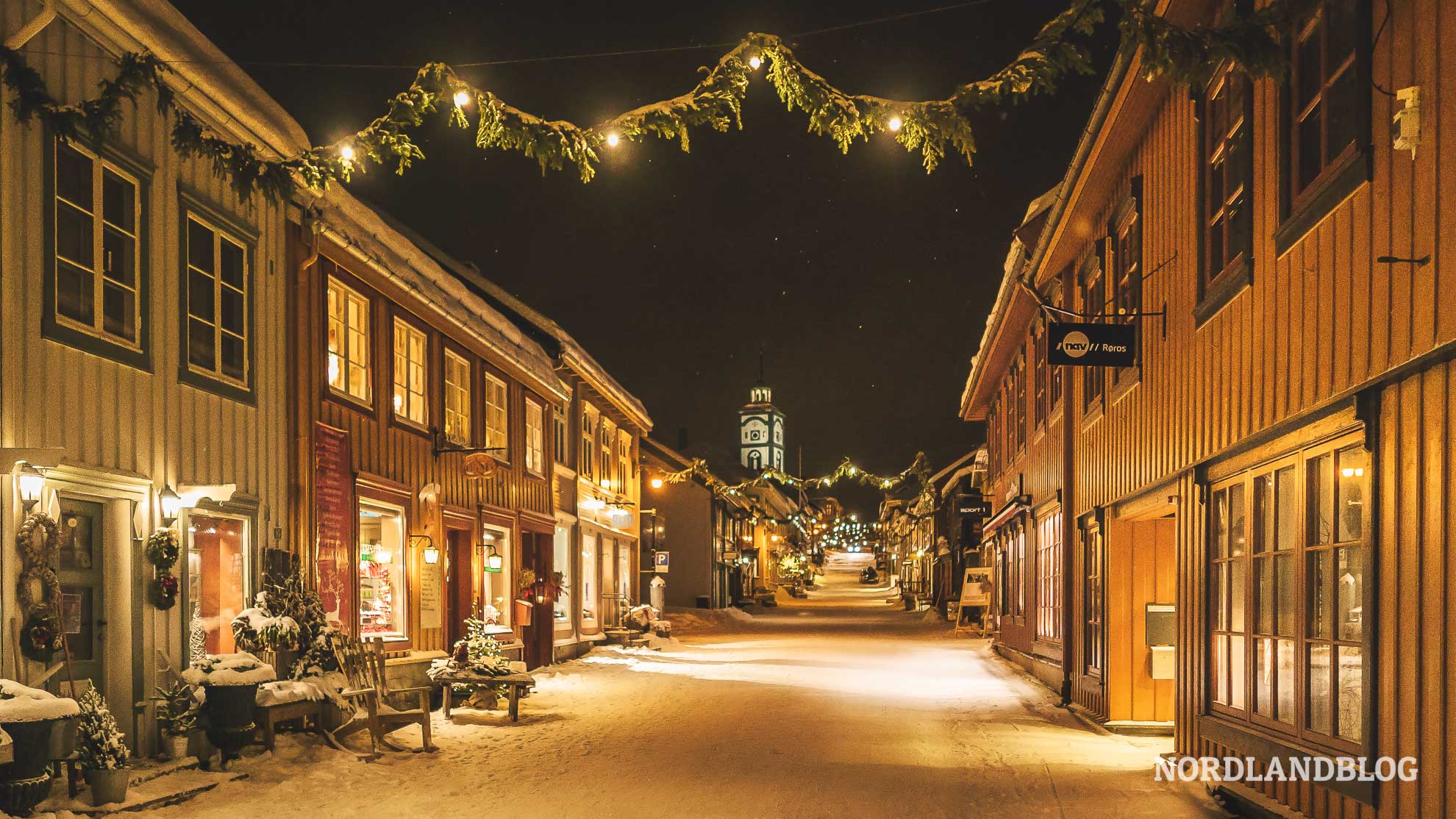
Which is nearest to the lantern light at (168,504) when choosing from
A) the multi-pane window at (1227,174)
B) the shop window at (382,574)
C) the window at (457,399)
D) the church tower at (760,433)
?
the shop window at (382,574)

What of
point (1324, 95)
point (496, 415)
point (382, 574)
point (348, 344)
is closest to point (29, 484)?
point (348, 344)

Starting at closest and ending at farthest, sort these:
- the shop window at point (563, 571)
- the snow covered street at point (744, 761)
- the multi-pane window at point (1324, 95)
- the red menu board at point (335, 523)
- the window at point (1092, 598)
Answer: the multi-pane window at point (1324, 95) < the snow covered street at point (744, 761) < the red menu board at point (335, 523) < the window at point (1092, 598) < the shop window at point (563, 571)

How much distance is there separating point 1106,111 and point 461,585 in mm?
10940

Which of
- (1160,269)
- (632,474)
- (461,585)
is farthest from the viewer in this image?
(632,474)

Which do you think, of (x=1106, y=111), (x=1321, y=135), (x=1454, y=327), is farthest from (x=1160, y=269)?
(x=1454, y=327)

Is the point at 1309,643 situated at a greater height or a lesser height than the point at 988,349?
lesser

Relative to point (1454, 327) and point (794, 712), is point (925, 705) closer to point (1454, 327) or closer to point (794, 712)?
point (794, 712)

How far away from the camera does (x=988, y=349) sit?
22.1 metres

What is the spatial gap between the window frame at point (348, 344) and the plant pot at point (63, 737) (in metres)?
5.55

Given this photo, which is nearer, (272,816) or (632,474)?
(272,816)

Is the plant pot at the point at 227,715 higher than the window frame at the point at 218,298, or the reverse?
the window frame at the point at 218,298

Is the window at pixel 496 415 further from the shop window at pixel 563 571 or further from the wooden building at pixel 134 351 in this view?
the wooden building at pixel 134 351

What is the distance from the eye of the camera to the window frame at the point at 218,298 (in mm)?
9719

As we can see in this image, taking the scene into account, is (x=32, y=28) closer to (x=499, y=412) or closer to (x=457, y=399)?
(x=457, y=399)
